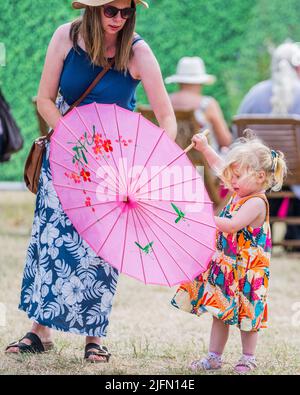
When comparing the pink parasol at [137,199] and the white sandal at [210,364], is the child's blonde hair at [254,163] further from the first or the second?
the white sandal at [210,364]

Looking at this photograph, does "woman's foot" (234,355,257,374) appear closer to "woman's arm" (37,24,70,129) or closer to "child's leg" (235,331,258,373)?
"child's leg" (235,331,258,373)

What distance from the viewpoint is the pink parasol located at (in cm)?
392

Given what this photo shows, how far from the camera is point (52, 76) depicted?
14.3 feet

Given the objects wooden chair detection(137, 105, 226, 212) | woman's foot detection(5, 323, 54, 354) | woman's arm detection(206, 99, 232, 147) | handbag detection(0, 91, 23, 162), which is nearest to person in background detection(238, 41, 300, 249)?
woman's arm detection(206, 99, 232, 147)

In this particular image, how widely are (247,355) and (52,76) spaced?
1.41m

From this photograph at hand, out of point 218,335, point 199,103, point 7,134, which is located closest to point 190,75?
point 199,103

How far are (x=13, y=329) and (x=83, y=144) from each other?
1.55 m

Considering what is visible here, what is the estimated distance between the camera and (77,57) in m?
4.32

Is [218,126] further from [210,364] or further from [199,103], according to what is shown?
[210,364]

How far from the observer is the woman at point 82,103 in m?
4.29

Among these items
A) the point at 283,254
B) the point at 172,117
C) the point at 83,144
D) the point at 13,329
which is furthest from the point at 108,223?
the point at 283,254

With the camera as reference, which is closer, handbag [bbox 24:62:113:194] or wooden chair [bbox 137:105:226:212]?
handbag [bbox 24:62:113:194]

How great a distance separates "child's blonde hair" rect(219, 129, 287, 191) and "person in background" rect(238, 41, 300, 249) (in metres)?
4.27

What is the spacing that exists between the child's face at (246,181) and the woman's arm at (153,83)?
30 cm
